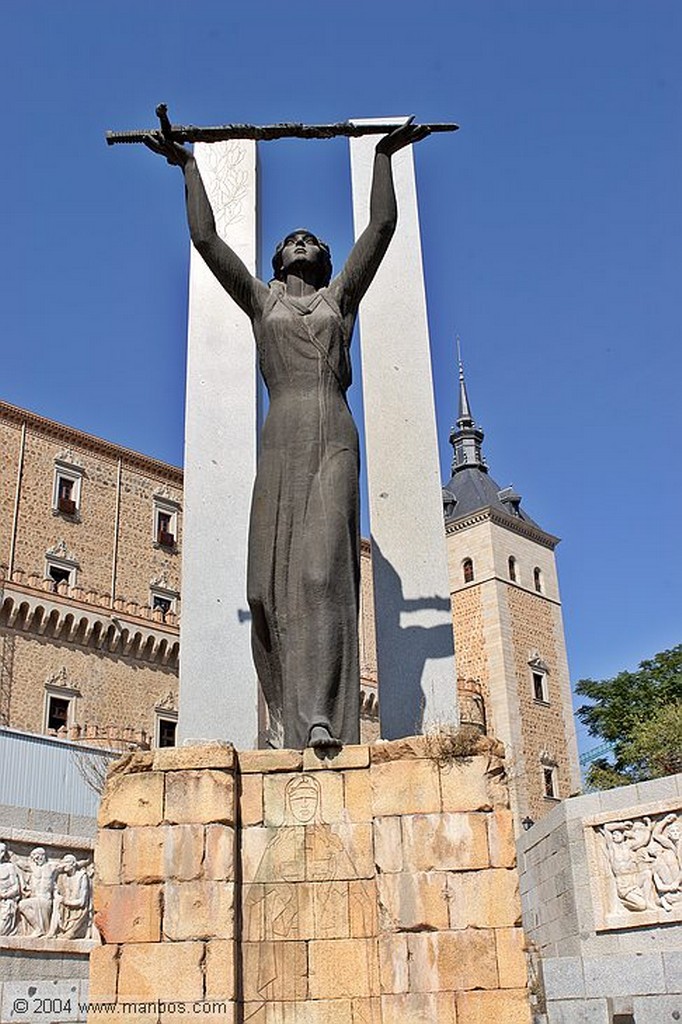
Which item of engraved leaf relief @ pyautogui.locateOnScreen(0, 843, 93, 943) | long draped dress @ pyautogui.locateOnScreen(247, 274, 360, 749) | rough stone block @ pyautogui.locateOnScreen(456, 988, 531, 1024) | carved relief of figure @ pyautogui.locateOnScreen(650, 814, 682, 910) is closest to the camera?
rough stone block @ pyautogui.locateOnScreen(456, 988, 531, 1024)

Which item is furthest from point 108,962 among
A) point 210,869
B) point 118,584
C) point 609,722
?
point 609,722

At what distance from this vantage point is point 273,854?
4730 mm

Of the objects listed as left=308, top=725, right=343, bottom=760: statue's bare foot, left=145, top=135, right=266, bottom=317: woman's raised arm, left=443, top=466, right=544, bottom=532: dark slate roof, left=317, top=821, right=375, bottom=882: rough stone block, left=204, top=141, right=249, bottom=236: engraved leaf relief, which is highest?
left=443, top=466, right=544, bottom=532: dark slate roof

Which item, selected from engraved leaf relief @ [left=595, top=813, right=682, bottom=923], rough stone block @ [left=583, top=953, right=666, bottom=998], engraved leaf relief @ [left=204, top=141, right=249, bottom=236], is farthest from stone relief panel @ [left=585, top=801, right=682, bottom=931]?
engraved leaf relief @ [left=204, top=141, right=249, bottom=236]

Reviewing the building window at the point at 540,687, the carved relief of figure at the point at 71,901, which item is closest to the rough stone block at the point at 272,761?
the carved relief of figure at the point at 71,901

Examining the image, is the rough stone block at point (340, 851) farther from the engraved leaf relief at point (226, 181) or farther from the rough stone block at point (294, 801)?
the engraved leaf relief at point (226, 181)

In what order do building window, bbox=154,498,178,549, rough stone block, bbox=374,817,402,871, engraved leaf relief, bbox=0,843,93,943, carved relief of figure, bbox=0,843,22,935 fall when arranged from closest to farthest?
1. rough stone block, bbox=374,817,402,871
2. carved relief of figure, bbox=0,843,22,935
3. engraved leaf relief, bbox=0,843,93,943
4. building window, bbox=154,498,178,549

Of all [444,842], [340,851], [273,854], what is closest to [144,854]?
[273,854]

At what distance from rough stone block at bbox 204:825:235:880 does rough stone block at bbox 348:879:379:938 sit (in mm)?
530

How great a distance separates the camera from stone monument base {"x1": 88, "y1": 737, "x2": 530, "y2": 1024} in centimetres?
439

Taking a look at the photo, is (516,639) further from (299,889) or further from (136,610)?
(299,889)

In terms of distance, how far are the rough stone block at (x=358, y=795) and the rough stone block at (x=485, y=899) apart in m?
0.48

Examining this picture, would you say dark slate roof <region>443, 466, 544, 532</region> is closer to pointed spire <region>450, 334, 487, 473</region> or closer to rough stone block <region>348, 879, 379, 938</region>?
pointed spire <region>450, 334, 487, 473</region>

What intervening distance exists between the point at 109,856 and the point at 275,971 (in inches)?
34.2
